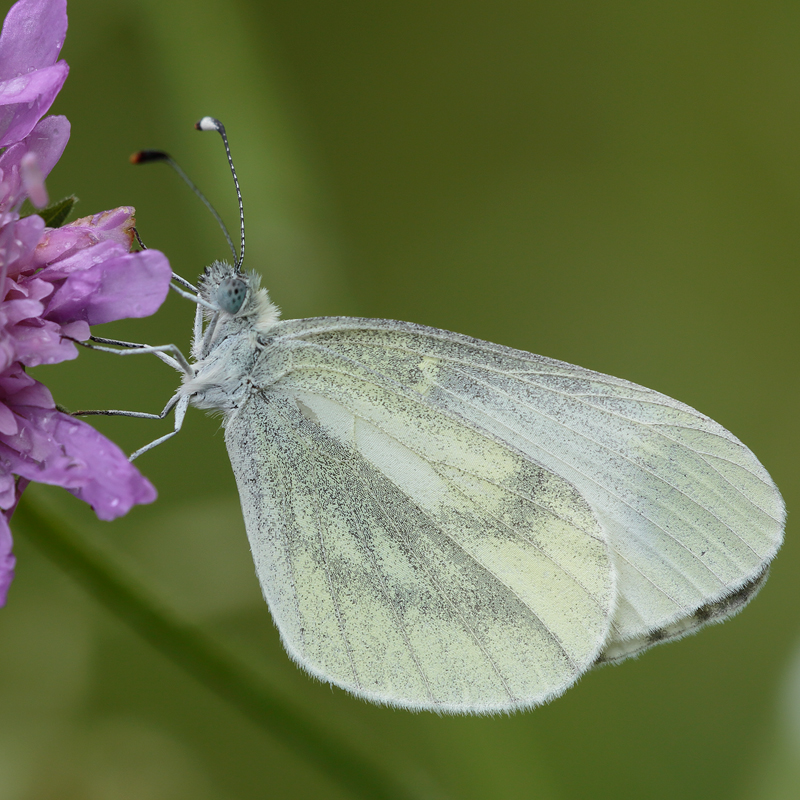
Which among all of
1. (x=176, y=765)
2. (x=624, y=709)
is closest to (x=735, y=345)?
(x=624, y=709)

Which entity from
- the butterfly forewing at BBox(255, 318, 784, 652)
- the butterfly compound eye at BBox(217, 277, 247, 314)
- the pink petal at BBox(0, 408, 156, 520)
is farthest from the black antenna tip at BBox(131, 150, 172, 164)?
the pink petal at BBox(0, 408, 156, 520)

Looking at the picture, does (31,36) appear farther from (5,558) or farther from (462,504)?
(462,504)

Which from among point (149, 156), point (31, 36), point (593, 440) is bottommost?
point (593, 440)

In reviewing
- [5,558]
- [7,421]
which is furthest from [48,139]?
[5,558]

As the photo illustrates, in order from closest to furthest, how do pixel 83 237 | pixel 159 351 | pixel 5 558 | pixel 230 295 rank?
1. pixel 5 558
2. pixel 83 237
3. pixel 159 351
4. pixel 230 295

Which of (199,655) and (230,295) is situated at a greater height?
(230,295)

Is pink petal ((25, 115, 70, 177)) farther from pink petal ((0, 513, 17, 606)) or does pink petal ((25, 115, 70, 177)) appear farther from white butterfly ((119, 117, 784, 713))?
pink petal ((0, 513, 17, 606))

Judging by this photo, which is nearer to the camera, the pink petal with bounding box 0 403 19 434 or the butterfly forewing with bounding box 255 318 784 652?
the pink petal with bounding box 0 403 19 434
